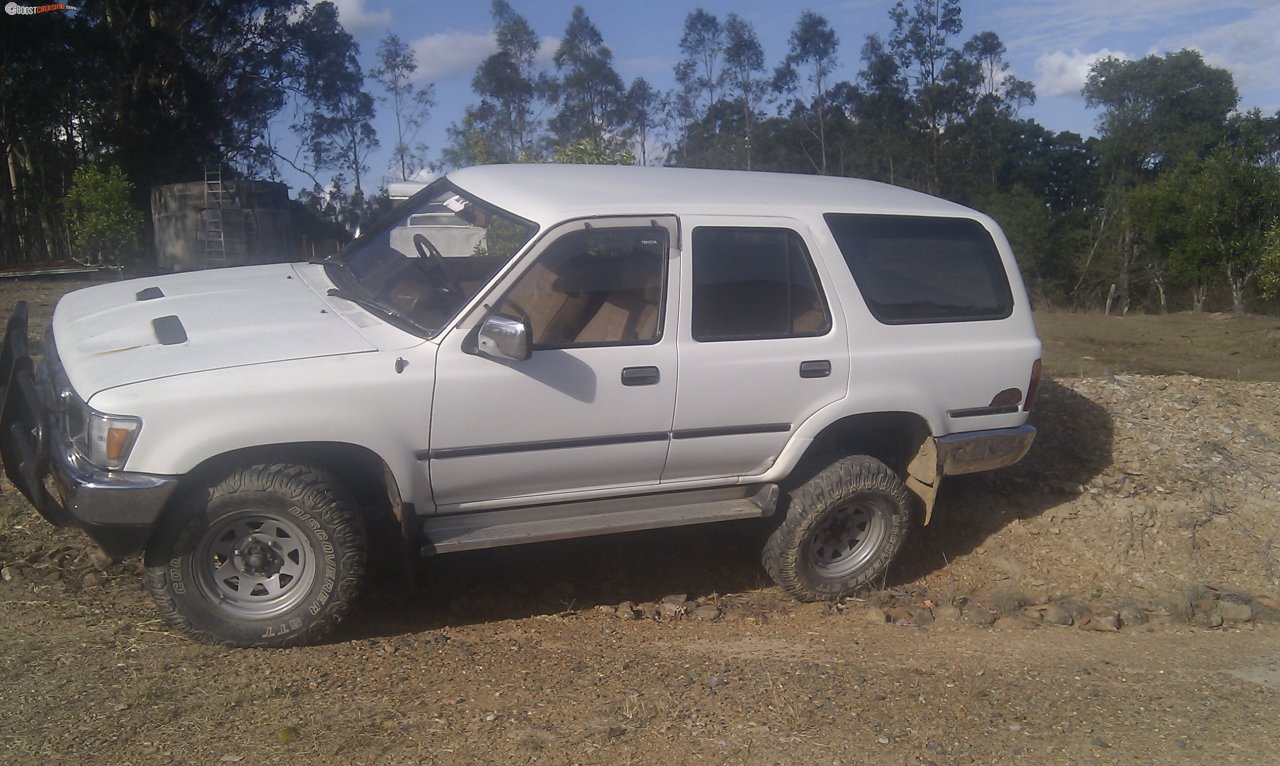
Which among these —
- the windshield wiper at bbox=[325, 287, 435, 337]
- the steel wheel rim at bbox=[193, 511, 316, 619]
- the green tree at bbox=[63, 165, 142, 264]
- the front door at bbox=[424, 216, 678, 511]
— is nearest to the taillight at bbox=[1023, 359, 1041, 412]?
the front door at bbox=[424, 216, 678, 511]

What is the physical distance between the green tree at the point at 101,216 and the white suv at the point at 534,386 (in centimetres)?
2496

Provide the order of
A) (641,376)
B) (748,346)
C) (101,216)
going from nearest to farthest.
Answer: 1. (641,376)
2. (748,346)
3. (101,216)

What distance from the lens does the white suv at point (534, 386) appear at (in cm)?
410

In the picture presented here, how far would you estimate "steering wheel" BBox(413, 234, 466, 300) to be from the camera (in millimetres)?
4780

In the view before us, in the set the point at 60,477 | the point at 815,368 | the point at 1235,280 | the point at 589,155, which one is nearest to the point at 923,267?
the point at 815,368

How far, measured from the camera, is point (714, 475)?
16.7 ft

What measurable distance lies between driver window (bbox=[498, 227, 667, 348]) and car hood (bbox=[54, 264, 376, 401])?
2.47 ft

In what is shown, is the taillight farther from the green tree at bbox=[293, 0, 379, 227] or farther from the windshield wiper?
the green tree at bbox=[293, 0, 379, 227]

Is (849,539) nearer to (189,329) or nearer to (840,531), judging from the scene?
(840,531)

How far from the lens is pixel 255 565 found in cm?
428

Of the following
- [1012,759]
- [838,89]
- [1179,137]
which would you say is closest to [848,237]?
[1012,759]

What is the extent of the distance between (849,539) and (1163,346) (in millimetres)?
9953

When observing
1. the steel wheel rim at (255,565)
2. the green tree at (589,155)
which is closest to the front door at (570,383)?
the steel wheel rim at (255,565)

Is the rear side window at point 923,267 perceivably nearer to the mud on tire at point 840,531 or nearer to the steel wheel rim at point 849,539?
the mud on tire at point 840,531
